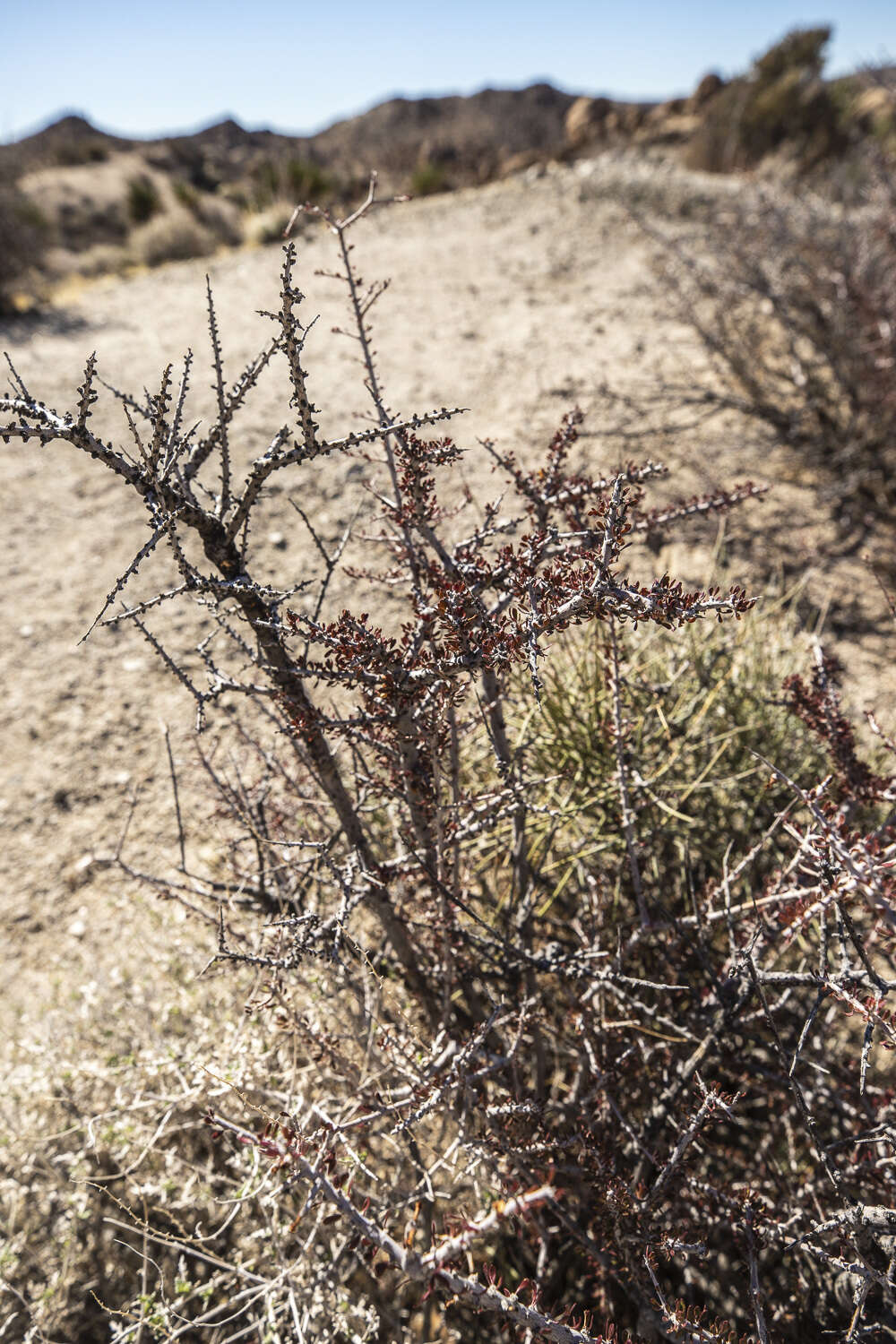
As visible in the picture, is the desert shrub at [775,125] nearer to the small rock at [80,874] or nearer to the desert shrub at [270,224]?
the desert shrub at [270,224]

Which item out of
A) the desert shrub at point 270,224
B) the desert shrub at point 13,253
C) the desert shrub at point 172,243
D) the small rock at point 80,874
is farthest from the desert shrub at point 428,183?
the small rock at point 80,874

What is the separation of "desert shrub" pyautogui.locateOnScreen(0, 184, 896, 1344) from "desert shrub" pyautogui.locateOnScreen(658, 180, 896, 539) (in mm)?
2326

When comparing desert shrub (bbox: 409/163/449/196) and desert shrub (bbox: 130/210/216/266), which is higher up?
desert shrub (bbox: 409/163/449/196)

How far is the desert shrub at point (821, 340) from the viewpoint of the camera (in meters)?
3.93

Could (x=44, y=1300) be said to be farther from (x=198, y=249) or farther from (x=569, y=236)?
(x=198, y=249)

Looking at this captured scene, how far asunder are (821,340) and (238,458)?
3382mm

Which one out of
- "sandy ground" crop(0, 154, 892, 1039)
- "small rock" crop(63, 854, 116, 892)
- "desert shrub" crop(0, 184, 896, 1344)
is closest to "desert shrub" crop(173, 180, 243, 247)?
"sandy ground" crop(0, 154, 892, 1039)

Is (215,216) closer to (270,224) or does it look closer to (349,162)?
(270,224)

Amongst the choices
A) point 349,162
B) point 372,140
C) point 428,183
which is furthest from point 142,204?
point 372,140

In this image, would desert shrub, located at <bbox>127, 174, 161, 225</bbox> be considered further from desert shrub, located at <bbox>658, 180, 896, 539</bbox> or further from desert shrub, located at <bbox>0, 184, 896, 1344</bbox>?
desert shrub, located at <bbox>0, 184, 896, 1344</bbox>

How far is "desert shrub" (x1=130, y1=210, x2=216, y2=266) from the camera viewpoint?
11.4m

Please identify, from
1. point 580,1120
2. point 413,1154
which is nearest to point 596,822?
point 580,1120

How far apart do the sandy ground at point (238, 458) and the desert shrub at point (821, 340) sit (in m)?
0.23

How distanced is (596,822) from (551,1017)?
54 centimetres
